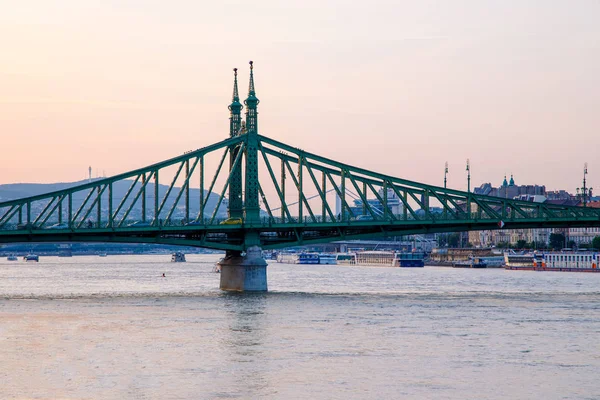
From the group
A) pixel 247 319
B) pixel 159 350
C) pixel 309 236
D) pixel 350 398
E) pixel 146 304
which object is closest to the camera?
pixel 350 398

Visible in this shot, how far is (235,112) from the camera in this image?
133 metres

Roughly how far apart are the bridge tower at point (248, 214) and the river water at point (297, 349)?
379 inches

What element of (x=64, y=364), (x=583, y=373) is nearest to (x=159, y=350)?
(x=64, y=364)

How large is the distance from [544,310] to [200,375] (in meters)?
46.9

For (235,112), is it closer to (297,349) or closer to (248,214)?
(248,214)

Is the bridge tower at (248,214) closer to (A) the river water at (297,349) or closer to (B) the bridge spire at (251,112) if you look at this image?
(B) the bridge spire at (251,112)

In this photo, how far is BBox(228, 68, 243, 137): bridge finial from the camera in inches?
5192

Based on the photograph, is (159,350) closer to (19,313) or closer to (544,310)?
(19,313)

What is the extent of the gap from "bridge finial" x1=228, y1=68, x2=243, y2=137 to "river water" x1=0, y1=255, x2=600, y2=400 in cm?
3187

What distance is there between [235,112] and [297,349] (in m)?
70.7

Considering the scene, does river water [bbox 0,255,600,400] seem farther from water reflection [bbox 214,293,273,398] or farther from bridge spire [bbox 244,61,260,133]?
bridge spire [bbox 244,61,260,133]

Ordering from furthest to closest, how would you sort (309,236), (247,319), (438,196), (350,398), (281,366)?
(438,196) < (309,236) < (247,319) < (281,366) < (350,398)

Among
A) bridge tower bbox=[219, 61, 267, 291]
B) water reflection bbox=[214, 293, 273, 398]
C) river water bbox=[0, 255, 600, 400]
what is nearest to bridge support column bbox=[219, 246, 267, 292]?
bridge tower bbox=[219, 61, 267, 291]

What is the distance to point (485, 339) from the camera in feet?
232
